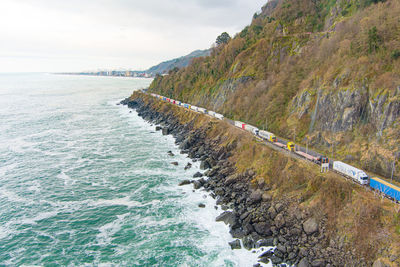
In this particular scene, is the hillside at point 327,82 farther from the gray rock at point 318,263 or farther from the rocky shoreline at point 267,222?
the gray rock at point 318,263

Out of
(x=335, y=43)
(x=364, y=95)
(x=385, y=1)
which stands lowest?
(x=364, y=95)

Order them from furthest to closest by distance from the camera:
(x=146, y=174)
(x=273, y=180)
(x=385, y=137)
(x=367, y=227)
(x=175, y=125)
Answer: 1. (x=175, y=125)
2. (x=146, y=174)
3. (x=273, y=180)
4. (x=385, y=137)
5. (x=367, y=227)

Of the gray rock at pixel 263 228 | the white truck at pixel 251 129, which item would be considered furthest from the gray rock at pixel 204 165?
the gray rock at pixel 263 228

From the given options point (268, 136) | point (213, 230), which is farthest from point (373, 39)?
point (213, 230)

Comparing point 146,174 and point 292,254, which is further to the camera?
point 146,174

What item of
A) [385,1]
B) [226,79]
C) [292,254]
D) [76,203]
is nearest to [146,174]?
[76,203]

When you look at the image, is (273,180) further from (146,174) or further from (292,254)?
(146,174)

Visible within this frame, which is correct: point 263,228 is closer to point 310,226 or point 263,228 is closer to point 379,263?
point 310,226

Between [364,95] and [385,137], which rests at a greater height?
[364,95]
